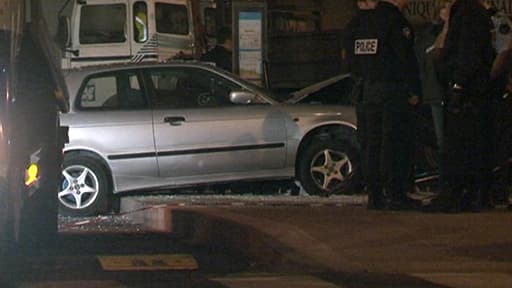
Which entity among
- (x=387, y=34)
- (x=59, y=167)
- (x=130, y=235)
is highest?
(x=387, y=34)

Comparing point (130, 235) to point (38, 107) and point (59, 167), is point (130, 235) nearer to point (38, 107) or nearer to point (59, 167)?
point (59, 167)

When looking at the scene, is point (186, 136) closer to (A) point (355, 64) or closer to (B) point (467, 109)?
(A) point (355, 64)

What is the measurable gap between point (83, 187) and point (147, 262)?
4200 mm

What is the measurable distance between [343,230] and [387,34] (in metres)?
1.72

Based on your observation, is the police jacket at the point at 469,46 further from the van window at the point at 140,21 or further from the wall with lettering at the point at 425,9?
the van window at the point at 140,21

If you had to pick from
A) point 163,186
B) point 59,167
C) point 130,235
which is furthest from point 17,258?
point 163,186

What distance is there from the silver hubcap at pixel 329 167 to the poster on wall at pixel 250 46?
395 cm

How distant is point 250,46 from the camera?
17.4m

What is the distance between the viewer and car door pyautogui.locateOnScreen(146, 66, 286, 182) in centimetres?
1347

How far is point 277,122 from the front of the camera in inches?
535

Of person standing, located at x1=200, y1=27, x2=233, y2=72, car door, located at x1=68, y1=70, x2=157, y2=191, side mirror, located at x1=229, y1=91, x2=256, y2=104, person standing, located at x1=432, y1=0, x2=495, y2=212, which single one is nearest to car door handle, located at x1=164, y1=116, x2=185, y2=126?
car door, located at x1=68, y1=70, x2=157, y2=191

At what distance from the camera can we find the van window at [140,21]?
2109cm

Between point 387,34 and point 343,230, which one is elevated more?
point 387,34

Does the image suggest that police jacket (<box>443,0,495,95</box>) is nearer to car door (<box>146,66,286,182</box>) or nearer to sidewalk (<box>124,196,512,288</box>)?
sidewalk (<box>124,196,512,288</box>)
